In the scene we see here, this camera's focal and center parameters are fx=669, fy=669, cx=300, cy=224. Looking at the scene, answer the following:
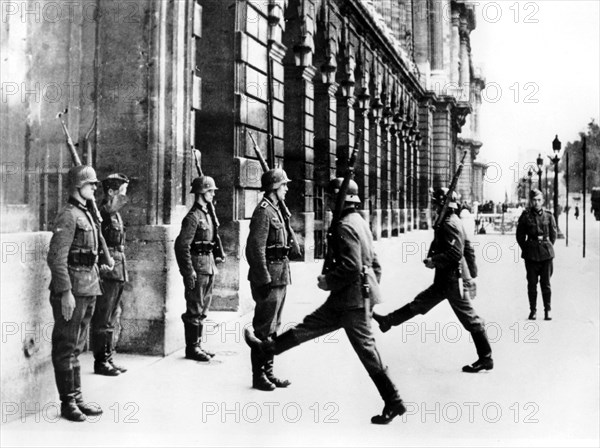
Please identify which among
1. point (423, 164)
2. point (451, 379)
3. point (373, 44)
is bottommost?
point (451, 379)

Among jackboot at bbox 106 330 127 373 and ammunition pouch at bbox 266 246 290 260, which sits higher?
ammunition pouch at bbox 266 246 290 260

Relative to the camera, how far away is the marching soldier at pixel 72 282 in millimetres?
5461

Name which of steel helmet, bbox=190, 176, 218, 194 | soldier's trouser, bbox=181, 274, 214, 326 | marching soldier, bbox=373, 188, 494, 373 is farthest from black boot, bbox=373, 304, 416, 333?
steel helmet, bbox=190, 176, 218, 194

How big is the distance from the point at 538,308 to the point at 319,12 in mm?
10330

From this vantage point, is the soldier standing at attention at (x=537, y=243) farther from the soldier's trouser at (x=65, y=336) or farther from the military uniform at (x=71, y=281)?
the soldier's trouser at (x=65, y=336)

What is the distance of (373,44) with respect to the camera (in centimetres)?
2467

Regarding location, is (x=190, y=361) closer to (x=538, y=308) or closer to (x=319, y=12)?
(x=538, y=308)

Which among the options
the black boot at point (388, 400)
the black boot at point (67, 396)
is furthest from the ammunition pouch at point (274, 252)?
the black boot at point (67, 396)

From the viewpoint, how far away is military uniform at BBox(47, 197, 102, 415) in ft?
17.9

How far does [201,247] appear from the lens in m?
7.83

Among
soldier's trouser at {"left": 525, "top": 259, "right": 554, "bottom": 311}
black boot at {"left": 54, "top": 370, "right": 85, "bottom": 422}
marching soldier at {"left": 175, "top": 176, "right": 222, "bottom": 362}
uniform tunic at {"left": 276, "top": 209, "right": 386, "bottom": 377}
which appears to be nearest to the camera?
uniform tunic at {"left": 276, "top": 209, "right": 386, "bottom": 377}

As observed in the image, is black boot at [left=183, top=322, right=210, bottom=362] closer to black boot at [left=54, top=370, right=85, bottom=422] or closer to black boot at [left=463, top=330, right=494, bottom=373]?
black boot at [left=54, top=370, right=85, bottom=422]

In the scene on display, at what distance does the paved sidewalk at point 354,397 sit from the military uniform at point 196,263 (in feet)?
1.11

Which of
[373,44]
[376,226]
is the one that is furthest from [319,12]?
[376,226]
